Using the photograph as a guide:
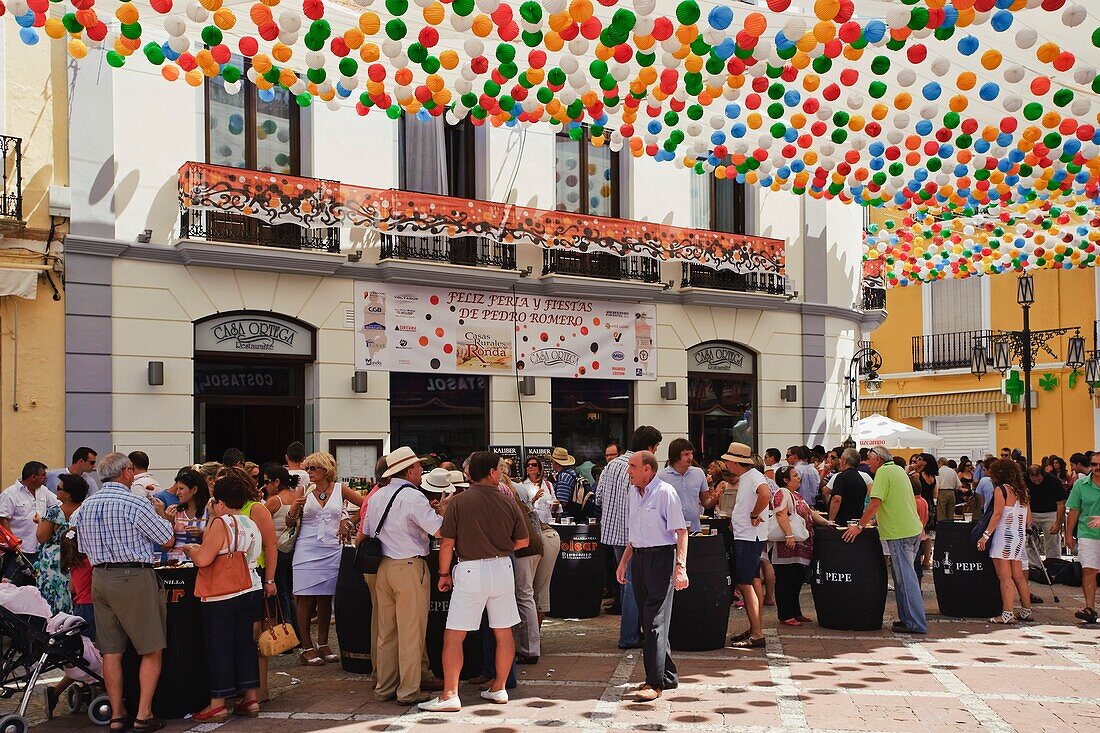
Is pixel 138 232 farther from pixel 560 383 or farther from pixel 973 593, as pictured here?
pixel 973 593

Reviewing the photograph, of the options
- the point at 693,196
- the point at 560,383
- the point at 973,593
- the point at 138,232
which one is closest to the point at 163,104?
the point at 138,232

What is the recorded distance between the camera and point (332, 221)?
15.2 m

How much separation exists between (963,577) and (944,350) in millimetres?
21462

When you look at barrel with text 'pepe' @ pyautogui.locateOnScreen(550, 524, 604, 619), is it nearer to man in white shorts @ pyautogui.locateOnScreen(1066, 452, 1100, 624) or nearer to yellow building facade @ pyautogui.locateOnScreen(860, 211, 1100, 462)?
man in white shorts @ pyautogui.locateOnScreen(1066, 452, 1100, 624)

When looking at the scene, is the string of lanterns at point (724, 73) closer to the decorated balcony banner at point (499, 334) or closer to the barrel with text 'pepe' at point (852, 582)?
the barrel with text 'pepe' at point (852, 582)

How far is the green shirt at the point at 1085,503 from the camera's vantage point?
10.8m

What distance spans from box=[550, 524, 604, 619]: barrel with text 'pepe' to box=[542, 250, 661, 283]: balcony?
7354mm

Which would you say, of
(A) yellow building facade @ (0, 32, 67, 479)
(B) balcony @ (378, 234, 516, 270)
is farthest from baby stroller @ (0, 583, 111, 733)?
(B) balcony @ (378, 234, 516, 270)

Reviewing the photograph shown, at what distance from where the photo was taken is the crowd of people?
6957 millimetres

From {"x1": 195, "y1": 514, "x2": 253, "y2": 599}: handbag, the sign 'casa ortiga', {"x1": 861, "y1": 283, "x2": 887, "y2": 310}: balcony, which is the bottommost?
{"x1": 195, "y1": 514, "x2": 253, "y2": 599}: handbag

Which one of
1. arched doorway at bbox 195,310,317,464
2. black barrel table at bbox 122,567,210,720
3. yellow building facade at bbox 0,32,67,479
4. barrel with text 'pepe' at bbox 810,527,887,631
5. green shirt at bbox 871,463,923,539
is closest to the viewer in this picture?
black barrel table at bbox 122,567,210,720

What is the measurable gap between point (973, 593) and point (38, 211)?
1133 centimetres

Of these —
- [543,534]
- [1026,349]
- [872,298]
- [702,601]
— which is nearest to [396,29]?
[543,534]

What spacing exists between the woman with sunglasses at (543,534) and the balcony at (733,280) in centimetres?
767
